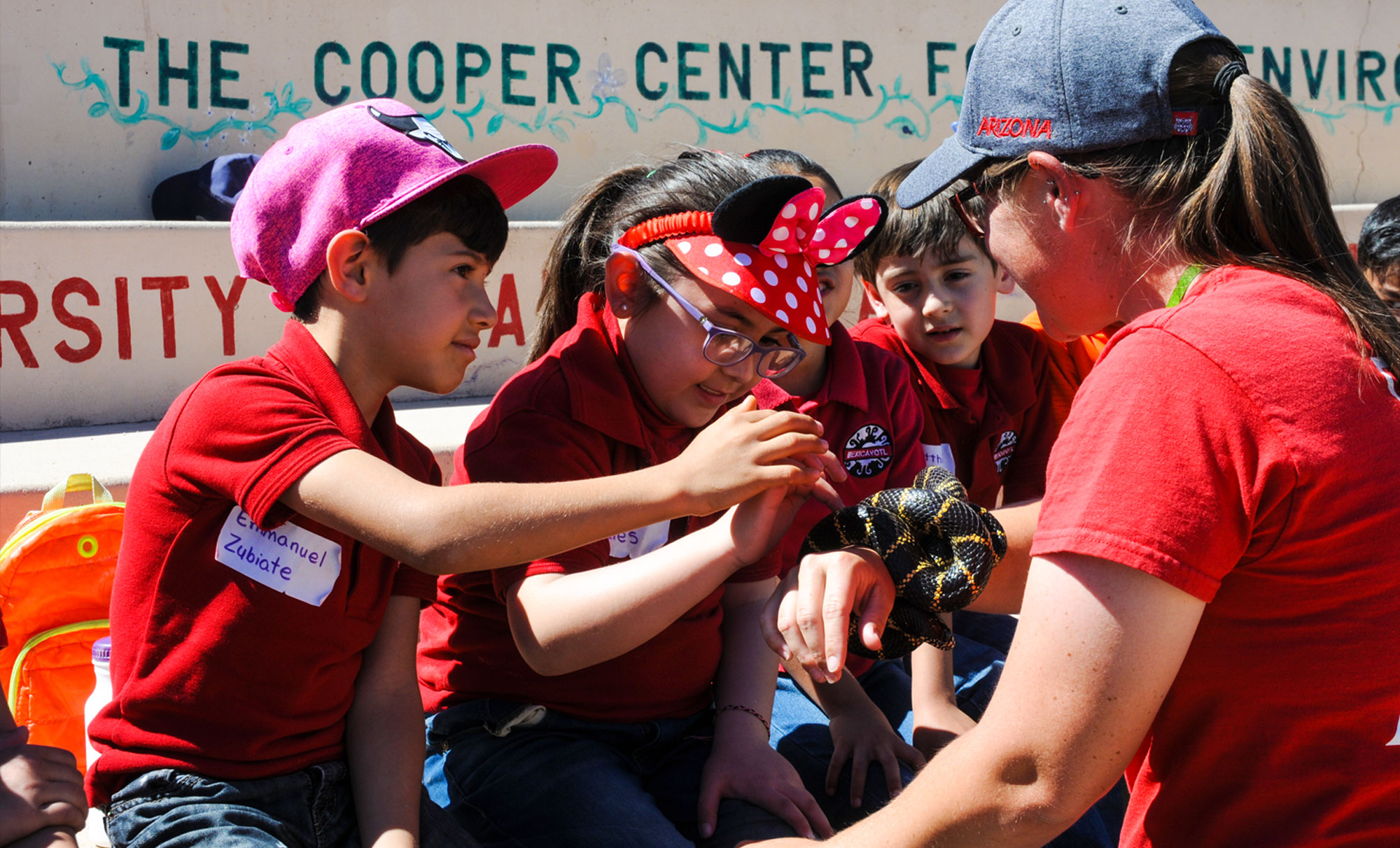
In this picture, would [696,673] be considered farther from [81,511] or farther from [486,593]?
[81,511]

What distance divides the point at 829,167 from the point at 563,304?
4.57m

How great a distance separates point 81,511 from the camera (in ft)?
8.55

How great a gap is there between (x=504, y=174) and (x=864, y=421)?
107cm

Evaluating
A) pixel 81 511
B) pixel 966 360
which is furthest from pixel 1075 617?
pixel 81 511

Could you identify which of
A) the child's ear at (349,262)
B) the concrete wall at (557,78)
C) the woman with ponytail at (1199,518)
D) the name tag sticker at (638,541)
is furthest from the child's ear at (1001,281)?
the child's ear at (349,262)

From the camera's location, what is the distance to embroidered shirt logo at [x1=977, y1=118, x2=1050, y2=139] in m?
1.55

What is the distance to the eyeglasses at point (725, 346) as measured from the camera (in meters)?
2.06

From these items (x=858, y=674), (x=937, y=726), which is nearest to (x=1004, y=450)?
(x=858, y=674)

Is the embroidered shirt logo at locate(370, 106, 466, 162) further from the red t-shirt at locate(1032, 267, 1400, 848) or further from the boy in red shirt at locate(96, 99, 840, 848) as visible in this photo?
the red t-shirt at locate(1032, 267, 1400, 848)

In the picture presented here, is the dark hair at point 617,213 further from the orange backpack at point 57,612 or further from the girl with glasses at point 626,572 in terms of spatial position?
the orange backpack at point 57,612

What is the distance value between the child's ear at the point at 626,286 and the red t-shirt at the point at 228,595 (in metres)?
0.58

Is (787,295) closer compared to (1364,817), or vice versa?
(1364,817)

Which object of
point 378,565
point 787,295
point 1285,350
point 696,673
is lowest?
point 696,673

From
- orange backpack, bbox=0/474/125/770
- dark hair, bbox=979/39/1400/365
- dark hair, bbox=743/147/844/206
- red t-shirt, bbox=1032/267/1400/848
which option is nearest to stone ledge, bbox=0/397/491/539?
orange backpack, bbox=0/474/125/770
